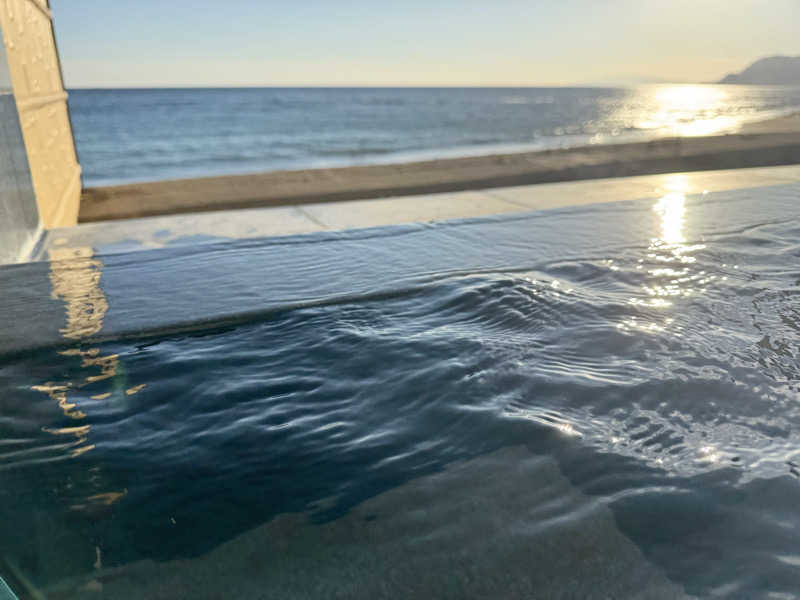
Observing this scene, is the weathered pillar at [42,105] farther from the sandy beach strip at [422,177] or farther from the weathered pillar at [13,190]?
the sandy beach strip at [422,177]

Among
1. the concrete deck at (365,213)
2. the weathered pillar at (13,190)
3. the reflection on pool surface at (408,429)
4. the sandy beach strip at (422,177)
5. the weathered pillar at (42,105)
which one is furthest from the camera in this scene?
the sandy beach strip at (422,177)

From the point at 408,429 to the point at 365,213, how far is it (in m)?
3.37

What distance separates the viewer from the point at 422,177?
9547 millimetres

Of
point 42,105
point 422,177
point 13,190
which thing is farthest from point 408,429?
point 422,177

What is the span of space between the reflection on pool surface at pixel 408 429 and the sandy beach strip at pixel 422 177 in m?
4.74

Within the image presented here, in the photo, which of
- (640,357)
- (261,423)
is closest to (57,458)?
(261,423)

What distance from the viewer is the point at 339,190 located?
27.9 feet

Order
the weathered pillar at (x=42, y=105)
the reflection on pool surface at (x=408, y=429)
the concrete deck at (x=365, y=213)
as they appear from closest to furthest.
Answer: the reflection on pool surface at (x=408, y=429) → the concrete deck at (x=365, y=213) → the weathered pillar at (x=42, y=105)

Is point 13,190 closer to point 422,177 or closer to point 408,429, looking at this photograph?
point 408,429

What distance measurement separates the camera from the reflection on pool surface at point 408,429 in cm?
145

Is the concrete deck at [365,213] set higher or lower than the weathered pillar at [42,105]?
lower

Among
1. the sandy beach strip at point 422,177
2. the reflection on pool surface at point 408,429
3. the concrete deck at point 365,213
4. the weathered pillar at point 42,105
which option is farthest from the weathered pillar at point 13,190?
the sandy beach strip at point 422,177

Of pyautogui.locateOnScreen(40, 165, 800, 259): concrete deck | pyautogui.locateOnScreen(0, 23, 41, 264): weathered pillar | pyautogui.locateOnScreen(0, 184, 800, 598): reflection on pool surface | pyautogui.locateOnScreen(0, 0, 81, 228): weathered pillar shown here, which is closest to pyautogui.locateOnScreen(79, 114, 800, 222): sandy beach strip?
pyautogui.locateOnScreen(0, 0, 81, 228): weathered pillar

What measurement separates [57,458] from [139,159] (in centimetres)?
2052
